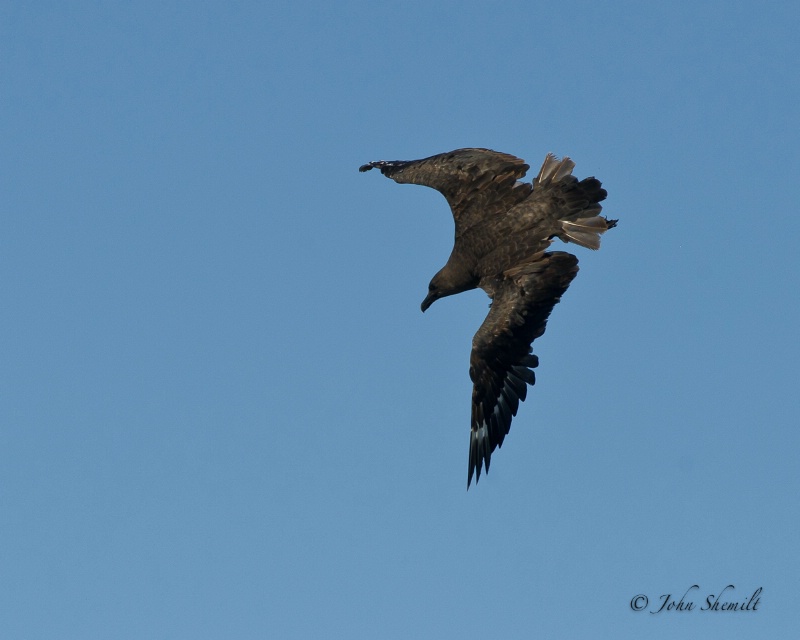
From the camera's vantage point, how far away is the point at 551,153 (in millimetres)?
16406

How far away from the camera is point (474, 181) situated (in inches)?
662

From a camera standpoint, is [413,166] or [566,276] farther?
[413,166]

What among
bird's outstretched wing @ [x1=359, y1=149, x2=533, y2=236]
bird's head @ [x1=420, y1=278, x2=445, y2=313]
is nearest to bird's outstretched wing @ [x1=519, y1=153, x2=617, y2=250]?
bird's outstretched wing @ [x1=359, y1=149, x2=533, y2=236]

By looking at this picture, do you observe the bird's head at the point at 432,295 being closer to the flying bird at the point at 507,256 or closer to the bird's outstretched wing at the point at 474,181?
the flying bird at the point at 507,256

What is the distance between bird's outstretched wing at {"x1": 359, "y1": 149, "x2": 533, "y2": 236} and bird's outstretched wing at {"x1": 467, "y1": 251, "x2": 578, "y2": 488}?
1.07m

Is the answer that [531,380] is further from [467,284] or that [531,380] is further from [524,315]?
[467,284]

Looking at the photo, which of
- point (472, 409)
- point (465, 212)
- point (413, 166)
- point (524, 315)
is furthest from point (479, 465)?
point (413, 166)

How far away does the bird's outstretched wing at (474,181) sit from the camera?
16500mm

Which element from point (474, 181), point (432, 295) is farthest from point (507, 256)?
point (432, 295)

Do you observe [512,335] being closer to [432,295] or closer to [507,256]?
[507,256]

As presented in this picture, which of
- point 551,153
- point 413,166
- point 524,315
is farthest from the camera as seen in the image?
point 413,166

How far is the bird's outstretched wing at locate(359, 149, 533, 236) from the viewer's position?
1650cm

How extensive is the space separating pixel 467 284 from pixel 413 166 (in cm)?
199

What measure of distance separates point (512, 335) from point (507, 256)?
40.5 inches
